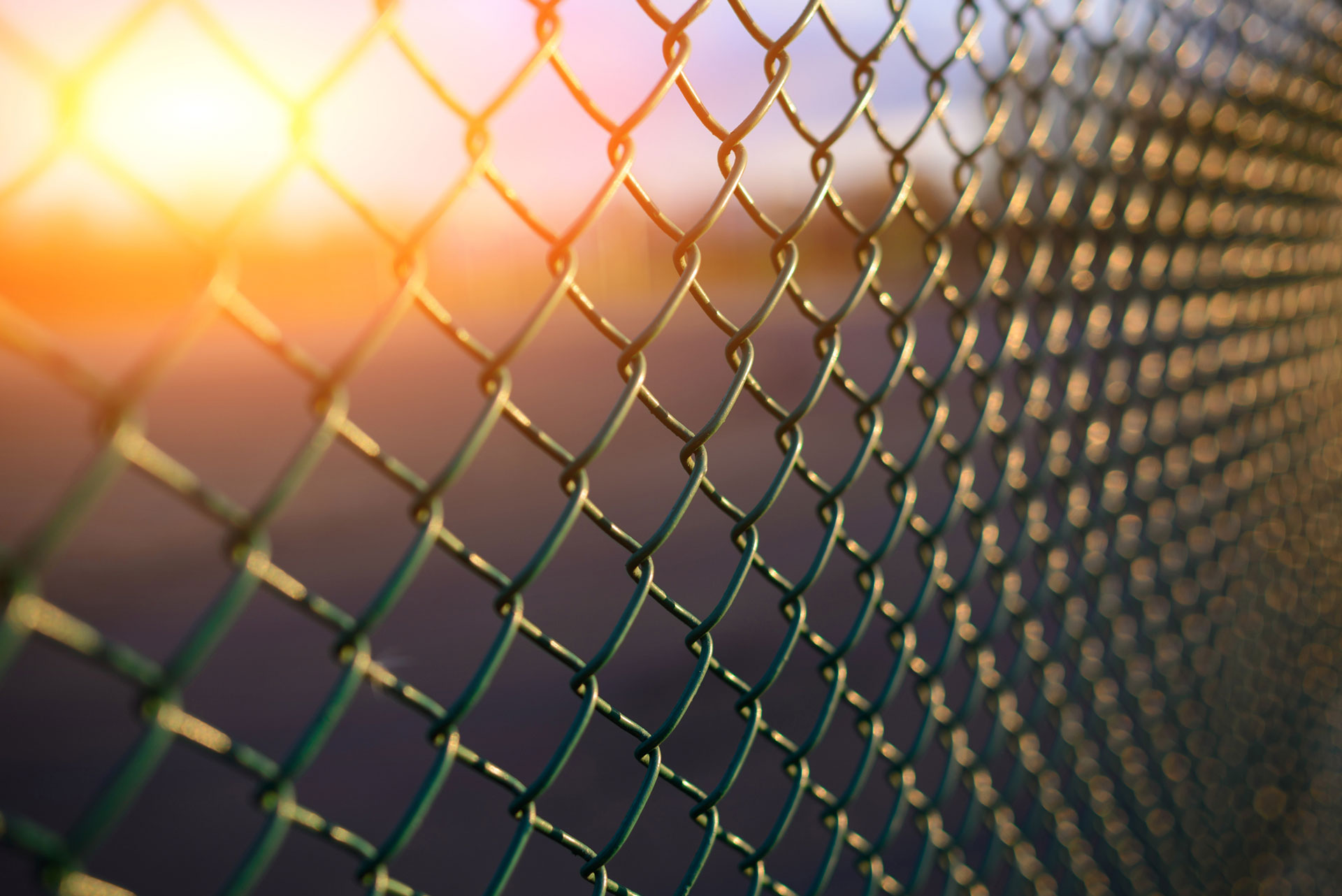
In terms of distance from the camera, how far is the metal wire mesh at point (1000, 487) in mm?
670

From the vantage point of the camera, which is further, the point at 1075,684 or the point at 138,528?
the point at 138,528

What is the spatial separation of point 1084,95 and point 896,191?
86 centimetres

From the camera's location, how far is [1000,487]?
1891mm

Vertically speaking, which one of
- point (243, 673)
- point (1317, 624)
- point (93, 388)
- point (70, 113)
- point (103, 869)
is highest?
point (1317, 624)

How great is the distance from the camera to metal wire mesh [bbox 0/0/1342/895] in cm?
67

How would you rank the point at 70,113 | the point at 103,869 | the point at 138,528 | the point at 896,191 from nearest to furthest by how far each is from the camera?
the point at 70,113, the point at 896,191, the point at 103,869, the point at 138,528

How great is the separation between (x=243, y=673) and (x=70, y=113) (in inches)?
Answer: 183

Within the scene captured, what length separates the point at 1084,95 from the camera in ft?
6.32

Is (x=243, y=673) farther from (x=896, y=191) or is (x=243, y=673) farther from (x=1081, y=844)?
(x=896, y=191)

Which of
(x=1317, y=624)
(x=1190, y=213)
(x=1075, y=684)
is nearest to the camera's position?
(x=1075, y=684)

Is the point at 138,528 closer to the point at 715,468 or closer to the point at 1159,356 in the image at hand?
the point at 715,468

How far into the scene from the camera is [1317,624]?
316 cm

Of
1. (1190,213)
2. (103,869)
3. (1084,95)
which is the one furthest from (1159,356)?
(103,869)

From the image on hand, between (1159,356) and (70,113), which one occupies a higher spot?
(1159,356)
